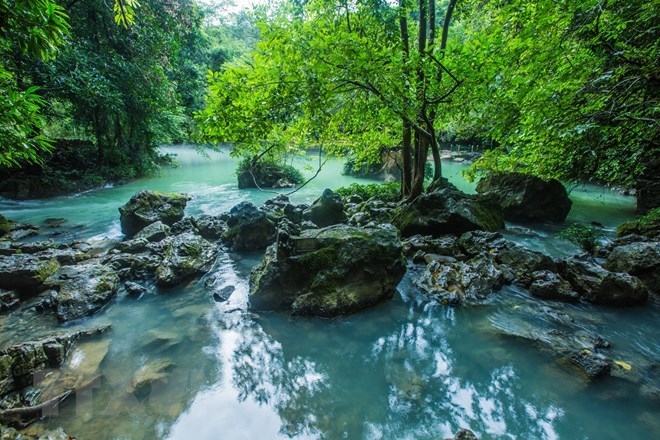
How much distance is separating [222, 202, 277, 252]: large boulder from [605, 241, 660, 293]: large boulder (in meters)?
7.50

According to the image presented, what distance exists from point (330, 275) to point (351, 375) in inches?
63.3

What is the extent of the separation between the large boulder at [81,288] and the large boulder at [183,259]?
826 mm

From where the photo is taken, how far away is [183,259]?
6.64 metres

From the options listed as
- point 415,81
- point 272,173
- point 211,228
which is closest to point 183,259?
point 211,228

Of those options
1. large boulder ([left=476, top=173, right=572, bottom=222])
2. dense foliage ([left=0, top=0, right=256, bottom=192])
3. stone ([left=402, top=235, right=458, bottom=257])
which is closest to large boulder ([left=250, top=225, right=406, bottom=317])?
stone ([left=402, top=235, right=458, bottom=257])

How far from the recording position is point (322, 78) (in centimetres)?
546

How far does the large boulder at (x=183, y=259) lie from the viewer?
6.16 m

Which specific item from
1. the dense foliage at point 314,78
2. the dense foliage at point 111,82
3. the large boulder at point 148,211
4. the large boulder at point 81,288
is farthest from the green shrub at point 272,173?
the large boulder at point 81,288

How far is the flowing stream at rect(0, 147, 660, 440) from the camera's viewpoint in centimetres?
317

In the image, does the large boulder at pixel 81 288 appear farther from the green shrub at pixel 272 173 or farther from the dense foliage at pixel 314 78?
the green shrub at pixel 272 173

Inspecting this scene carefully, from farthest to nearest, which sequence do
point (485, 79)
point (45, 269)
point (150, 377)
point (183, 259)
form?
point (183, 259) < point (485, 79) < point (45, 269) < point (150, 377)

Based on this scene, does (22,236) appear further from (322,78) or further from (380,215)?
(380,215)

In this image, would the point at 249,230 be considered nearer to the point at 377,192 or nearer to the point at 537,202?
the point at 377,192

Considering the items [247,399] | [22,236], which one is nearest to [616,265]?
[247,399]
